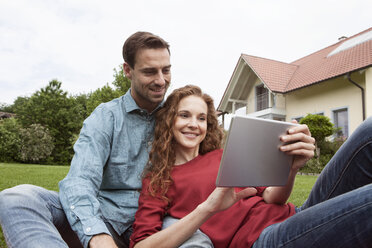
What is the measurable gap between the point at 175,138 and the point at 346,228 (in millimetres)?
1268

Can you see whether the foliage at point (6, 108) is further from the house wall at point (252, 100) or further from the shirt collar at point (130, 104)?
the shirt collar at point (130, 104)

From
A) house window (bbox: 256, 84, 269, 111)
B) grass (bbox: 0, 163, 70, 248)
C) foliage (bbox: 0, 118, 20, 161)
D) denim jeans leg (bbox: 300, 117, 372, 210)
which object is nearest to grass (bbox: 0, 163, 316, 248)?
grass (bbox: 0, 163, 70, 248)

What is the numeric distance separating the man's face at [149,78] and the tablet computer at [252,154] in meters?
1.16

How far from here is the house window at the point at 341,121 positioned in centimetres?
1305

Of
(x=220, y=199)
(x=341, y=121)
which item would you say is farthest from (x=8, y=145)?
(x=220, y=199)

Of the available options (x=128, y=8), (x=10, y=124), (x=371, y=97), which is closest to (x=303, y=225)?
(x=128, y=8)

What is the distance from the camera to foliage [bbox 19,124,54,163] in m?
24.6

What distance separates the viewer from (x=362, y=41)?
1357 cm

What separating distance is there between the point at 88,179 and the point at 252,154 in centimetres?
102

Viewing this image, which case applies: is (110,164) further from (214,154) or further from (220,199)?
(220,199)

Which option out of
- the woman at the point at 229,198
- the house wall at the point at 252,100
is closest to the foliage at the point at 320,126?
the house wall at the point at 252,100

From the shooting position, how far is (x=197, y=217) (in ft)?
4.37

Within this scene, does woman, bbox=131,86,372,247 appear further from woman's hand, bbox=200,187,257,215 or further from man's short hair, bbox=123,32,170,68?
man's short hair, bbox=123,32,170,68

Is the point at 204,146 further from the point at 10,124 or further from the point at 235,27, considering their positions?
the point at 10,124
